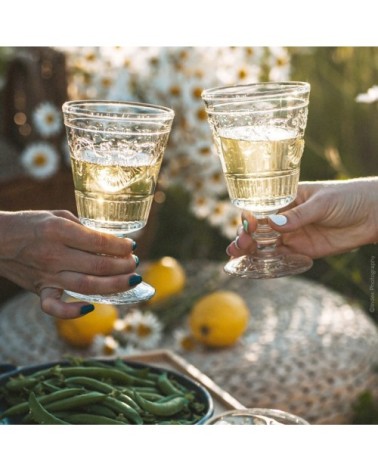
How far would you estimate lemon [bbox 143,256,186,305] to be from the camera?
227 centimetres

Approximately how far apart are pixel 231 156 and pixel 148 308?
115 cm

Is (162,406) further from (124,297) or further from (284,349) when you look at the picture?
(284,349)

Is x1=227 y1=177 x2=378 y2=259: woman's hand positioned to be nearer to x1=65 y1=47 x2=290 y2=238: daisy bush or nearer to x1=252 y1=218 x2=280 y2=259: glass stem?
x1=252 y1=218 x2=280 y2=259: glass stem

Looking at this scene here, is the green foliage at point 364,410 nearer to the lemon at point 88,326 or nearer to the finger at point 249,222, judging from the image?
the lemon at point 88,326

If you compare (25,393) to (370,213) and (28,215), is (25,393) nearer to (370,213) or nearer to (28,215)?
(28,215)

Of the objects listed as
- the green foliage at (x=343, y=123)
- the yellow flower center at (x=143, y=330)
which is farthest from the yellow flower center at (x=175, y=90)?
the yellow flower center at (x=143, y=330)

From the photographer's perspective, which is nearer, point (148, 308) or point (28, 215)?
point (28, 215)

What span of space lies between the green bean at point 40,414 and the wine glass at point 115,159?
0.23m

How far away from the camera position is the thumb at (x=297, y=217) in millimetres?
1231

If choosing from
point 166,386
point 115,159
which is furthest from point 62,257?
point 166,386

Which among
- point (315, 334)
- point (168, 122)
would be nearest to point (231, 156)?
point (168, 122)

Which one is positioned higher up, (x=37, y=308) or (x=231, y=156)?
(x=231, y=156)

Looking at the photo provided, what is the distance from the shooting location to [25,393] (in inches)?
54.0

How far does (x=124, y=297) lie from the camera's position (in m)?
1.18
